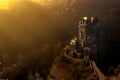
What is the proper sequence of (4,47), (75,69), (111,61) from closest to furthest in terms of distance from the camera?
1. (75,69)
2. (111,61)
3. (4,47)

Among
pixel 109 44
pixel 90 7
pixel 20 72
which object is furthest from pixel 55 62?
pixel 90 7

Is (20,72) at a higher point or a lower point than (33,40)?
lower

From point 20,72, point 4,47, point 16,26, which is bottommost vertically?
point 20,72

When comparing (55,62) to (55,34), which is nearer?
(55,62)

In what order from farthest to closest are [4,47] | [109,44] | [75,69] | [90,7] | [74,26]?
[90,7] → [74,26] → [4,47] → [109,44] → [75,69]

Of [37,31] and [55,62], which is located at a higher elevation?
[37,31]

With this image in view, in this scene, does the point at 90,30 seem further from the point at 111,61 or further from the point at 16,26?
the point at 16,26

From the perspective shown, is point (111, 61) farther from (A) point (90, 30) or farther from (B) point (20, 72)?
(B) point (20, 72)

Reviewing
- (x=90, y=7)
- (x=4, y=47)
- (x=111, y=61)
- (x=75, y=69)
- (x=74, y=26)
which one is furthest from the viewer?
(x=90, y=7)

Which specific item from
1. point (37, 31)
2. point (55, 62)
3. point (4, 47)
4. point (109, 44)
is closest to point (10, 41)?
point (4, 47)
